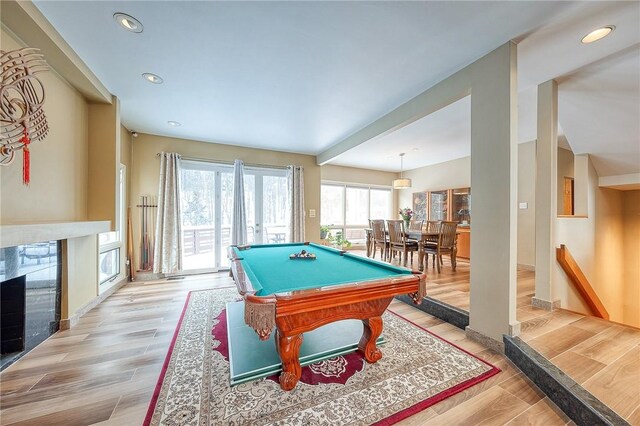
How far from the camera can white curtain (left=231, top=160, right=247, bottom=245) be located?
4.94 meters

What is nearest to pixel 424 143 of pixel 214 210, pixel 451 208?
pixel 451 208

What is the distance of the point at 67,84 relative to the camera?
99.9 inches

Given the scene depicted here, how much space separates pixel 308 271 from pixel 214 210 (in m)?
3.60

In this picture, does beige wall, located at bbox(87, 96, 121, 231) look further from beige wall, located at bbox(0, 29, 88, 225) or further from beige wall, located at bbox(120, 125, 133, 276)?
beige wall, located at bbox(120, 125, 133, 276)

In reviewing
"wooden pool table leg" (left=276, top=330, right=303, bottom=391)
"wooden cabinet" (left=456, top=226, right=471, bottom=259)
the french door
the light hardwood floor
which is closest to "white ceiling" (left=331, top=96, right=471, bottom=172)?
"wooden cabinet" (left=456, top=226, right=471, bottom=259)

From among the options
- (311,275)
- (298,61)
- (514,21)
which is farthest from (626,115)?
(311,275)

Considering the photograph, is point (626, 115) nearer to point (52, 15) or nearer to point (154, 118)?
point (52, 15)

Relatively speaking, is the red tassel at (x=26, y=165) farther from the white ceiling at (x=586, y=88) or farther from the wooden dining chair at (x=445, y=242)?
the wooden dining chair at (x=445, y=242)

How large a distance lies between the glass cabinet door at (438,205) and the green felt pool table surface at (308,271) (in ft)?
16.8

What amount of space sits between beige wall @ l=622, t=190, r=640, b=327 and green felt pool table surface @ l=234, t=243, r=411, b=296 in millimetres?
5577

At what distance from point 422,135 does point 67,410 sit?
5398 millimetres

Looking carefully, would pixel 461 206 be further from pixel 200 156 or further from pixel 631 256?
pixel 200 156

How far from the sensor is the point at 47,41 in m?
1.91

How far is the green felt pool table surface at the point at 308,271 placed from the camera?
1640 mm
